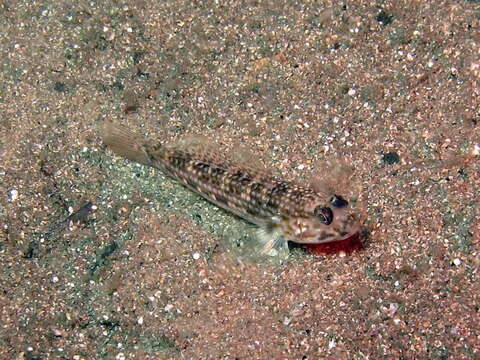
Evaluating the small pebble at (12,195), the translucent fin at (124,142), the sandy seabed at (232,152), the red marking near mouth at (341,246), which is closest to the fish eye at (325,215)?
the red marking near mouth at (341,246)

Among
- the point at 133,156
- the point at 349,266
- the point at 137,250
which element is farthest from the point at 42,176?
the point at 349,266

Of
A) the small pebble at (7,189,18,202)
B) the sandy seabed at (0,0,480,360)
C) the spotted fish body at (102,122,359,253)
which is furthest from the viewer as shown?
the small pebble at (7,189,18,202)

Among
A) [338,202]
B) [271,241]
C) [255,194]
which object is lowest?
[271,241]

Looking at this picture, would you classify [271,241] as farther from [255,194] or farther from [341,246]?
[341,246]

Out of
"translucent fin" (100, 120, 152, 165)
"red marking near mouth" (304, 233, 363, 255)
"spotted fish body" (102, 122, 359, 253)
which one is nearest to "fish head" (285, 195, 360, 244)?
"spotted fish body" (102, 122, 359, 253)

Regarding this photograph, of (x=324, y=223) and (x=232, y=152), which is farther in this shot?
(x=232, y=152)

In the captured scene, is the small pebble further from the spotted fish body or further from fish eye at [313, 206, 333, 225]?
fish eye at [313, 206, 333, 225]

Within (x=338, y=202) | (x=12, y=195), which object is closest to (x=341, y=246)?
(x=338, y=202)
